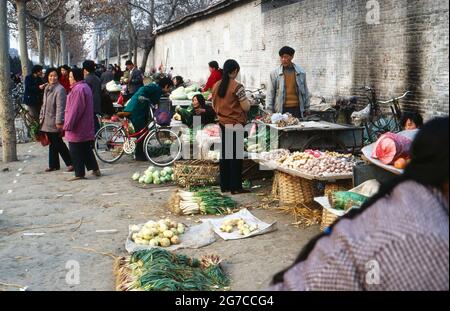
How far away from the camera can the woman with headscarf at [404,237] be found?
1612mm

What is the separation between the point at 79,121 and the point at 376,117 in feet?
18.9

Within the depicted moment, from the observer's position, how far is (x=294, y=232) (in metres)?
6.48

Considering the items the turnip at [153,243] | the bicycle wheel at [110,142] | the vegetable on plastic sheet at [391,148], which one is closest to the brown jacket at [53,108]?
the bicycle wheel at [110,142]

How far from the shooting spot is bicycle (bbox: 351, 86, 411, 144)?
403 inches

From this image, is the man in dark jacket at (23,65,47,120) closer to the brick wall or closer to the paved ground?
the paved ground

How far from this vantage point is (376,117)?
11.0m

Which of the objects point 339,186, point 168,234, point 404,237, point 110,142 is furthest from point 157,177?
point 404,237

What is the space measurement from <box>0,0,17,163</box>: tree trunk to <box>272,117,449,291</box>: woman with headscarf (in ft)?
36.1

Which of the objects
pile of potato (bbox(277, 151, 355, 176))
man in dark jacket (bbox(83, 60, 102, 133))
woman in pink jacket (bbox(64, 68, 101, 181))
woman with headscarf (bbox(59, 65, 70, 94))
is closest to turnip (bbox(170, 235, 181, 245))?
pile of potato (bbox(277, 151, 355, 176))

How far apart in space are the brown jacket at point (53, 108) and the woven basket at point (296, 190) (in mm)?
4536

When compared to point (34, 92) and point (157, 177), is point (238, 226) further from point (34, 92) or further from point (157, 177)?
point (34, 92)

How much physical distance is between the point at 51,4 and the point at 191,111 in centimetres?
1505

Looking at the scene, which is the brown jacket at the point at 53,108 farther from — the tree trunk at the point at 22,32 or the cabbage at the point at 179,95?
the tree trunk at the point at 22,32
